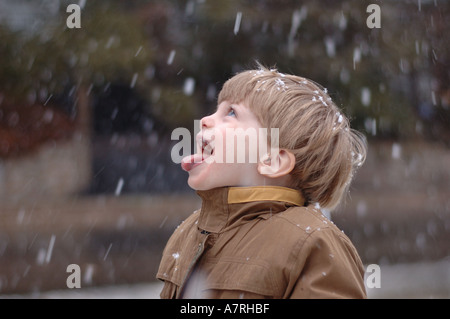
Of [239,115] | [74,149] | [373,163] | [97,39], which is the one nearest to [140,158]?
[74,149]

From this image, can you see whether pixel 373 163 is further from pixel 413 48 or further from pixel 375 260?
pixel 375 260

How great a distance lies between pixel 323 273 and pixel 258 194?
35 cm

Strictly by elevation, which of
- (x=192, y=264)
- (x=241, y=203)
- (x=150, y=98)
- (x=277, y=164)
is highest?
(x=150, y=98)

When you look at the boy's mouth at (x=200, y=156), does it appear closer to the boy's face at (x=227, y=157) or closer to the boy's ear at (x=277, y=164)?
the boy's face at (x=227, y=157)

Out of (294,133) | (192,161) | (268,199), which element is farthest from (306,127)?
(192,161)

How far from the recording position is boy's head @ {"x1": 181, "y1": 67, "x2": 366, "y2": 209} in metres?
1.72

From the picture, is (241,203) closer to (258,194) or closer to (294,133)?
(258,194)

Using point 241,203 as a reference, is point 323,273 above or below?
below

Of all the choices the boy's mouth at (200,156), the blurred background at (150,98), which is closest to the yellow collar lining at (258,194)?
the boy's mouth at (200,156)

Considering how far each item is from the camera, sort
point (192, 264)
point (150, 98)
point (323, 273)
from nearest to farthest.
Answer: point (323, 273)
point (192, 264)
point (150, 98)

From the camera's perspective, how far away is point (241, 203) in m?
1.69

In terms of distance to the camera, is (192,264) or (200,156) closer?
(192,264)

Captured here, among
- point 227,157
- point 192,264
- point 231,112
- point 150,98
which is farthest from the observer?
point 150,98

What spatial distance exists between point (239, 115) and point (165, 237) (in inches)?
222
